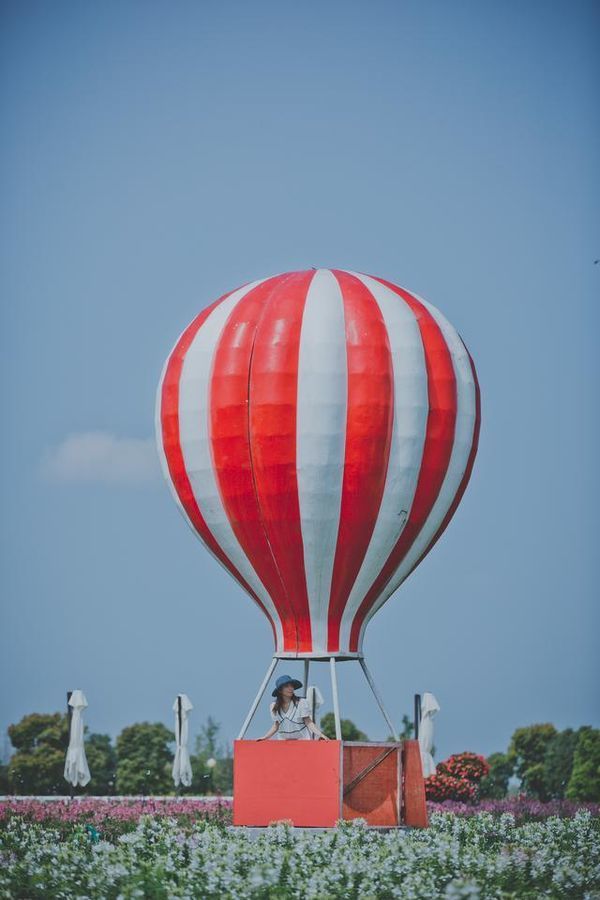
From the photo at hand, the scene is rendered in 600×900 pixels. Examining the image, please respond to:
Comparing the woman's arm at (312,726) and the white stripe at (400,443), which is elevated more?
the white stripe at (400,443)

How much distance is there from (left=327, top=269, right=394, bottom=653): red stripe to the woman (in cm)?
95

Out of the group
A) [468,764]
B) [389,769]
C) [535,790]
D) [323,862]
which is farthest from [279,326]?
[535,790]

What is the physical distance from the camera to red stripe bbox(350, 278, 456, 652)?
22.3 metres

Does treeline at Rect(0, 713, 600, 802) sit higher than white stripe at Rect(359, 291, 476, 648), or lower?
lower

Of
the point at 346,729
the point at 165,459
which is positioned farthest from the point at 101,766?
the point at 165,459

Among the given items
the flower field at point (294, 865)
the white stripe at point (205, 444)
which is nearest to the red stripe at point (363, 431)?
the white stripe at point (205, 444)

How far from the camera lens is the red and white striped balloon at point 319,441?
21562mm

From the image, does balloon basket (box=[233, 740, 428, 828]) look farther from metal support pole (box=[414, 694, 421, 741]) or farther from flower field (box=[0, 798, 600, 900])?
metal support pole (box=[414, 694, 421, 741])

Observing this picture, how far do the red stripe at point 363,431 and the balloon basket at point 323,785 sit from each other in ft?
5.57

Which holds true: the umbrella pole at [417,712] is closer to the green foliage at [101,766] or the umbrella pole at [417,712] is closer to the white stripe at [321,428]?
the green foliage at [101,766]

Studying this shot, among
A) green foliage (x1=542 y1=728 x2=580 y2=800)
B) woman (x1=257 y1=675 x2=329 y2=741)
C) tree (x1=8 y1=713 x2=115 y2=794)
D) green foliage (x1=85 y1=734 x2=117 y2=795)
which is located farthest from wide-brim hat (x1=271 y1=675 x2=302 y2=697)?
green foliage (x1=542 y1=728 x2=580 y2=800)

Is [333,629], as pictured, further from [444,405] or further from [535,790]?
[535,790]

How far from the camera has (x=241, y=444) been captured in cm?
2178

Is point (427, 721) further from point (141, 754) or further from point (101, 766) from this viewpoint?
point (101, 766)
